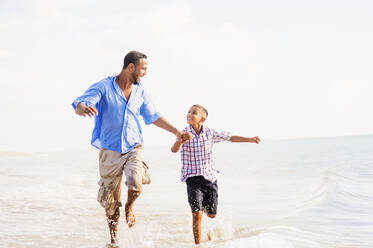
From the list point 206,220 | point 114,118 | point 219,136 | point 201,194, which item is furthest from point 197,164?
point 206,220

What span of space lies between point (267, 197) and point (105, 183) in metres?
7.95

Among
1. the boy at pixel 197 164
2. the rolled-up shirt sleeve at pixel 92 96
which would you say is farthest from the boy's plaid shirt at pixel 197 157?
the rolled-up shirt sleeve at pixel 92 96

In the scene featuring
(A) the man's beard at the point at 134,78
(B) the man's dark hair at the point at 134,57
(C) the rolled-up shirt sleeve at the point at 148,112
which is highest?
(B) the man's dark hair at the point at 134,57

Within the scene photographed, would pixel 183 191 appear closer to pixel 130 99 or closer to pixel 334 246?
pixel 334 246

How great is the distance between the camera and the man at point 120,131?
450 cm

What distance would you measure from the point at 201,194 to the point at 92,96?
1.90 meters

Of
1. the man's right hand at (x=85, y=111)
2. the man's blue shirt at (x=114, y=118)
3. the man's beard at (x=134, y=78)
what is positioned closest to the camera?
the man's right hand at (x=85, y=111)

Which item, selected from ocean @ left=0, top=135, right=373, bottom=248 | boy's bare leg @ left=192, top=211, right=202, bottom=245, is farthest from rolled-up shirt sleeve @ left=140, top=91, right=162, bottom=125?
ocean @ left=0, top=135, right=373, bottom=248

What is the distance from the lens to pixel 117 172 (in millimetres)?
4660

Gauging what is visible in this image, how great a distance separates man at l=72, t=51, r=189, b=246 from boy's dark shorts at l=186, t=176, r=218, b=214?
0.66 m

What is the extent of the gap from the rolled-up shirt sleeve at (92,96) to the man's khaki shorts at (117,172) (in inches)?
25.8

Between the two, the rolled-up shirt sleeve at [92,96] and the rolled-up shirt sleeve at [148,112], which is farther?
the rolled-up shirt sleeve at [148,112]

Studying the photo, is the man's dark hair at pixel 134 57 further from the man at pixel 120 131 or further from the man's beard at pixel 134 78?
the man's beard at pixel 134 78

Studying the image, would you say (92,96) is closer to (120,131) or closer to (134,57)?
(120,131)
